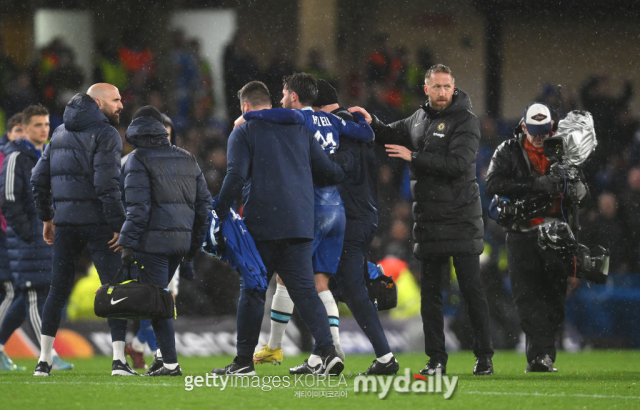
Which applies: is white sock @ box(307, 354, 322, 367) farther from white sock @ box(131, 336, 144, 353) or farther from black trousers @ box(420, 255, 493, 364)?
white sock @ box(131, 336, 144, 353)

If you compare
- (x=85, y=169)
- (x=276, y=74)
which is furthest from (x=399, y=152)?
(x=276, y=74)

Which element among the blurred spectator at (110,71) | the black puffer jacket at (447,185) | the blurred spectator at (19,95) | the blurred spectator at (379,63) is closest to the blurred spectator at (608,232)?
the blurred spectator at (379,63)

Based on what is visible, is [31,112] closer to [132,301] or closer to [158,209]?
[158,209]

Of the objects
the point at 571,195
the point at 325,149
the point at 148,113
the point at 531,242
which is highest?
the point at 148,113

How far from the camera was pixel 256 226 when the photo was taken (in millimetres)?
6492

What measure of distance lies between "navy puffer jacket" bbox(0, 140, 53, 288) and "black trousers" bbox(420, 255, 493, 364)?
318cm

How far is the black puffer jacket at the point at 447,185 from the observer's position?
23.3 feet

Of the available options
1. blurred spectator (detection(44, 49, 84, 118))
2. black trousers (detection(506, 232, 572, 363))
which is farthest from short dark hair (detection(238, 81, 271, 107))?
blurred spectator (detection(44, 49, 84, 118))

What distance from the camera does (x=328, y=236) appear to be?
22.7 feet

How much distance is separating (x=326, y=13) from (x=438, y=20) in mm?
2318

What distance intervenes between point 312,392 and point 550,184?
254cm

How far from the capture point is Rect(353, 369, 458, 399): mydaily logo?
5.93m

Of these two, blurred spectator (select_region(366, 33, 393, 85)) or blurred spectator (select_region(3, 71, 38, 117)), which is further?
blurred spectator (select_region(366, 33, 393, 85))

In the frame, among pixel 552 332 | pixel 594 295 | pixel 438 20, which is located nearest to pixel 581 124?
pixel 552 332
